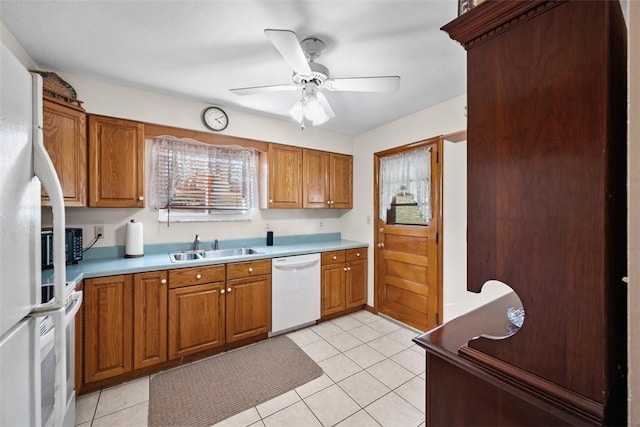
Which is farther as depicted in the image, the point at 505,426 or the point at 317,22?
the point at 317,22

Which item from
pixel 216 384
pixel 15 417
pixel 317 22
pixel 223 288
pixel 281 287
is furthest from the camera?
pixel 281 287

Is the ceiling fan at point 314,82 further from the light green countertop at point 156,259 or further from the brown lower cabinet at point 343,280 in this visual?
the brown lower cabinet at point 343,280

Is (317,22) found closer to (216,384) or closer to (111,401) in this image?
(216,384)


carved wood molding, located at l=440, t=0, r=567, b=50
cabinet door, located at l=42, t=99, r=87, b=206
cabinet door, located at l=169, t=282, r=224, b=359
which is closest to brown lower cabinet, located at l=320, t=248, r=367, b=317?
cabinet door, located at l=169, t=282, r=224, b=359

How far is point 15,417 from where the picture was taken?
68cm

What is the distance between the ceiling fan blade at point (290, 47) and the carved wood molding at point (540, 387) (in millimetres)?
1559

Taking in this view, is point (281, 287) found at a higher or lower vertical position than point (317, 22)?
lower

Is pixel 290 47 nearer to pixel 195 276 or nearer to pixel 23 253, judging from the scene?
pixel 23 253

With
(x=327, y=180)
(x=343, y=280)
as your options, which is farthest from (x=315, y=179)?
(x=343, y=280)

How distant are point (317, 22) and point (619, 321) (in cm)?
181

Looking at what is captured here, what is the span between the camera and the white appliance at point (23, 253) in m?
0.64

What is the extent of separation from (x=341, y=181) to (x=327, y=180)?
0.24 metres

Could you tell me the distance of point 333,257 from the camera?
326 centimetres

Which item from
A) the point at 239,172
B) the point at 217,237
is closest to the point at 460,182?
the point at 239,172
